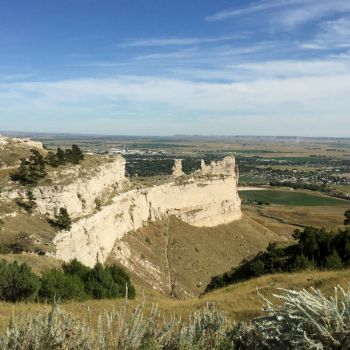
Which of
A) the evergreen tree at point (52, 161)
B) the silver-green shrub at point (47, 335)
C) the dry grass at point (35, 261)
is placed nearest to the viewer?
the silver-green shrub at point (47, 335)

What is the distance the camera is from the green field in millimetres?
122812

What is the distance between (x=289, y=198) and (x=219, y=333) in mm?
126504

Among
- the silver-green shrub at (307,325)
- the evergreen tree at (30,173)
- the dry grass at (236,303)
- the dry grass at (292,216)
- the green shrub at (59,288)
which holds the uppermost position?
the silver-green shrub at (307,325)

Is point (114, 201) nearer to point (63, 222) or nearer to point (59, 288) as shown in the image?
point (63, 222)

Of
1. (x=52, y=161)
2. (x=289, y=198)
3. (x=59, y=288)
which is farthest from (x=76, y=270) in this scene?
(x=289, y=198)

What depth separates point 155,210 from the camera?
199 ft

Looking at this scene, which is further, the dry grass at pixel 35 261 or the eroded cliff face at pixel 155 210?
the eroded cliff face at pixel 155 210

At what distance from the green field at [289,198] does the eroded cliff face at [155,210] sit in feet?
145

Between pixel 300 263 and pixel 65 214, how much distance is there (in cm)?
2196

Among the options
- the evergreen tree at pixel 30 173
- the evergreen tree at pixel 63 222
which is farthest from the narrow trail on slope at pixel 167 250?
the evergreen tree at pixel 30 173

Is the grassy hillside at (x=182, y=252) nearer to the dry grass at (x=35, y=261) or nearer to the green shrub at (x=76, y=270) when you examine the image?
the dry grass at (x=35, y=261)

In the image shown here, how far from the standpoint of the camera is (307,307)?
259 inches

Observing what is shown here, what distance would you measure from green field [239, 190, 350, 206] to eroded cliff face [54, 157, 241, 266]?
1740 inches

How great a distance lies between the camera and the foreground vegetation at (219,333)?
645cm
